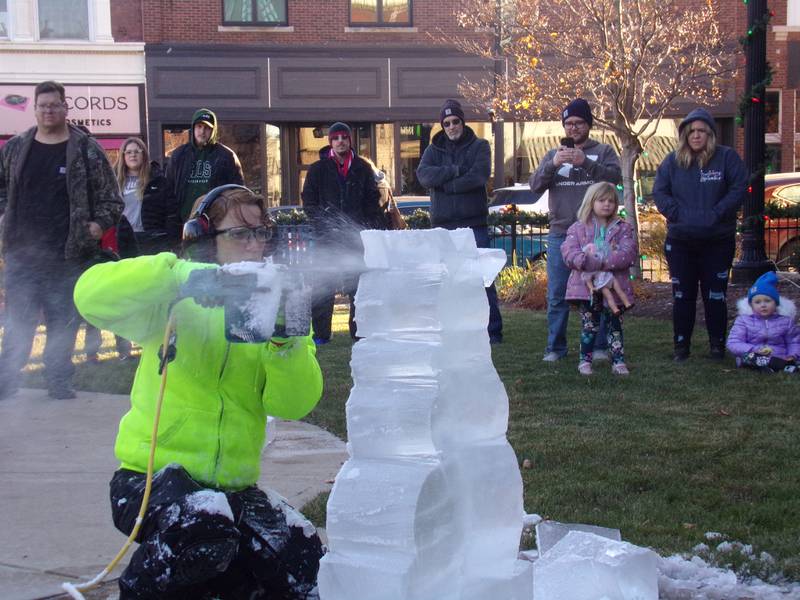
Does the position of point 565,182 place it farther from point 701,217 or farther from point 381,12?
point 381,12

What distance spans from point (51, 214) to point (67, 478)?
2445 millimetres

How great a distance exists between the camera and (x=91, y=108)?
2442 cm

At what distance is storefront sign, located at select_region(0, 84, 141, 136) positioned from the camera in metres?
24.1

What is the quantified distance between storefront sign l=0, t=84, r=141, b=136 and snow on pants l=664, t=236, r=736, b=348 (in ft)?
60.9

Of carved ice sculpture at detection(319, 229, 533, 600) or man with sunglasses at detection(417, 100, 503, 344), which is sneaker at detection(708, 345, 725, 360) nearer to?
man with sunglasses at detection(417, 100, 503, 344)

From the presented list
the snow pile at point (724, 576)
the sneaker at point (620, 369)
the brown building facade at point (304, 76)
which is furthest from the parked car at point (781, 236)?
the brown building facade at point (304, 76)

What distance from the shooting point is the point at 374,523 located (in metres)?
3.02

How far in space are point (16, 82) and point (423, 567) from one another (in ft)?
77.7

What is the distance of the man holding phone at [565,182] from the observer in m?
8.14

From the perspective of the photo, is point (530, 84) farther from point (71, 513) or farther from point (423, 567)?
point (423, 567)

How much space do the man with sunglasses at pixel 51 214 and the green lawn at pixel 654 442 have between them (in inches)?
30.2

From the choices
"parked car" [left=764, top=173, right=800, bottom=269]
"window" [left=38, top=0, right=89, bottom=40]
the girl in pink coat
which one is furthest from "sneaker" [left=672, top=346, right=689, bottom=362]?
"window" [left=38, top=0, right=89, bottom=40]

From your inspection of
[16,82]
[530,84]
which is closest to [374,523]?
[530,84]

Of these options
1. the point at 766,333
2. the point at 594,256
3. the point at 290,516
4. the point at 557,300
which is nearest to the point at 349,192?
the point at 557,300
